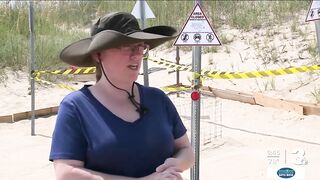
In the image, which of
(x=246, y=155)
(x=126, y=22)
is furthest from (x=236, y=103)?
(x=126, y=22)

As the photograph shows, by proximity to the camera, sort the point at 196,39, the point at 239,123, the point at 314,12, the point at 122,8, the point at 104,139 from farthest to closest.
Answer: the point at 122,8
the point at 239,123
the point at 314,12
the point at 196,39
the point at 104,139

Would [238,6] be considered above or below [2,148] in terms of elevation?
above

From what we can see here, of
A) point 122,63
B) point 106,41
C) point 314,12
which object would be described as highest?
point 314,12

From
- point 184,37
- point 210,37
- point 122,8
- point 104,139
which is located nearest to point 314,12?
point 210,37

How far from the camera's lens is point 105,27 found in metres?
2.36

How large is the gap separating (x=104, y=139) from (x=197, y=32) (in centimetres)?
235

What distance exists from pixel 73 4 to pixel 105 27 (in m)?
18.3

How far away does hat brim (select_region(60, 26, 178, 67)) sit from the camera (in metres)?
2.24

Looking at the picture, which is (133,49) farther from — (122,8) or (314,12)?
(122,8)

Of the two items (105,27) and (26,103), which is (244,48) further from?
(105,27)

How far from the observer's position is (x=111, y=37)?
7.31 feet

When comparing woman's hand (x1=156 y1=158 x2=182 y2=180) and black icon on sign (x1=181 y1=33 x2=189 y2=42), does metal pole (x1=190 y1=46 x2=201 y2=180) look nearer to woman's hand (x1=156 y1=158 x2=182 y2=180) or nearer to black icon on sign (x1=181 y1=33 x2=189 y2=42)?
black icon on sign (x1=181 y1=33 x2=189 y2=42)

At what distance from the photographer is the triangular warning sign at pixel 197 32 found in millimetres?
4328

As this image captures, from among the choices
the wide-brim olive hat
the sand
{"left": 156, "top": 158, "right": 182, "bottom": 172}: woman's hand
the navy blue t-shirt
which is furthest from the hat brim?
the sand
